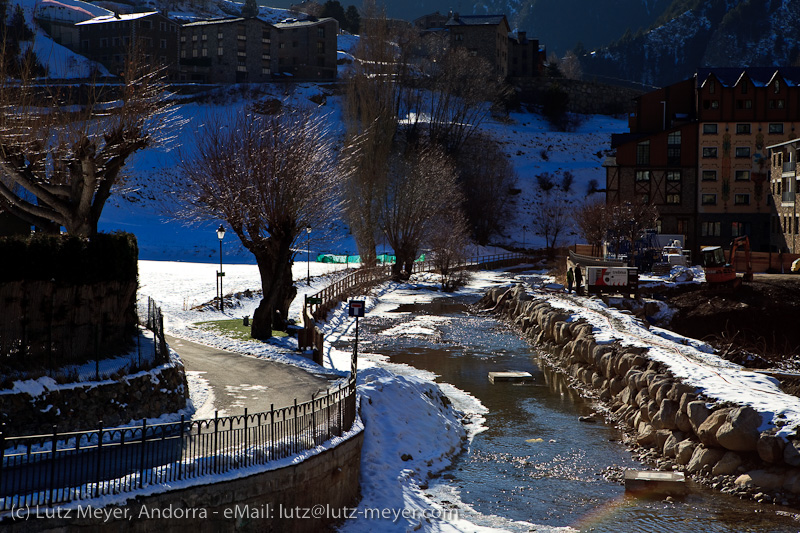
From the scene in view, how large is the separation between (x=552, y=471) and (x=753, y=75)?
197 ft

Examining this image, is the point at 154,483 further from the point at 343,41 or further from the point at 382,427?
the point at 343,41

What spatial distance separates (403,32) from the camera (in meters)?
105

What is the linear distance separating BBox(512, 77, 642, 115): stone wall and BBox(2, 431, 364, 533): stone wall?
365 feet

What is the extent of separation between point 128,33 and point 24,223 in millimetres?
89391

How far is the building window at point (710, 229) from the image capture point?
67938mm

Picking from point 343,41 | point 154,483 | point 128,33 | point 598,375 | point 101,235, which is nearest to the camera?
point 154,483

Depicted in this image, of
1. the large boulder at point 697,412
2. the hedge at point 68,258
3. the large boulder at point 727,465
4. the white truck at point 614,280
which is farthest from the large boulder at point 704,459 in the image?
the white truck at point 614,280

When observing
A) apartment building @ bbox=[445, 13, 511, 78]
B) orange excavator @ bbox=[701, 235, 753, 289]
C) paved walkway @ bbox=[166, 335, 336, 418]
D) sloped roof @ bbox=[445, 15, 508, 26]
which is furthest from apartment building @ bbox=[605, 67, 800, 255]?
sloped roof @ bbox=[445, 15, 508, 26]

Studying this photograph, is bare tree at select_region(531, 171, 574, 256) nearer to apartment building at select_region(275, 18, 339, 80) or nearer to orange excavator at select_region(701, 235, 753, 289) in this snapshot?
apartment building at select_region(275, 18, 339, 80)

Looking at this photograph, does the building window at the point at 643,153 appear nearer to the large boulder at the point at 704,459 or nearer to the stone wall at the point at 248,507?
the large boulder at the point at 704,459

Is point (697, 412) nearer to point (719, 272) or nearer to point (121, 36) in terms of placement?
point (719, 272)

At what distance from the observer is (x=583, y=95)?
4840 inches

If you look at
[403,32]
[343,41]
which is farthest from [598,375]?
[343,41]

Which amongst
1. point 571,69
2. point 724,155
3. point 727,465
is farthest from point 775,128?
point 571,69
